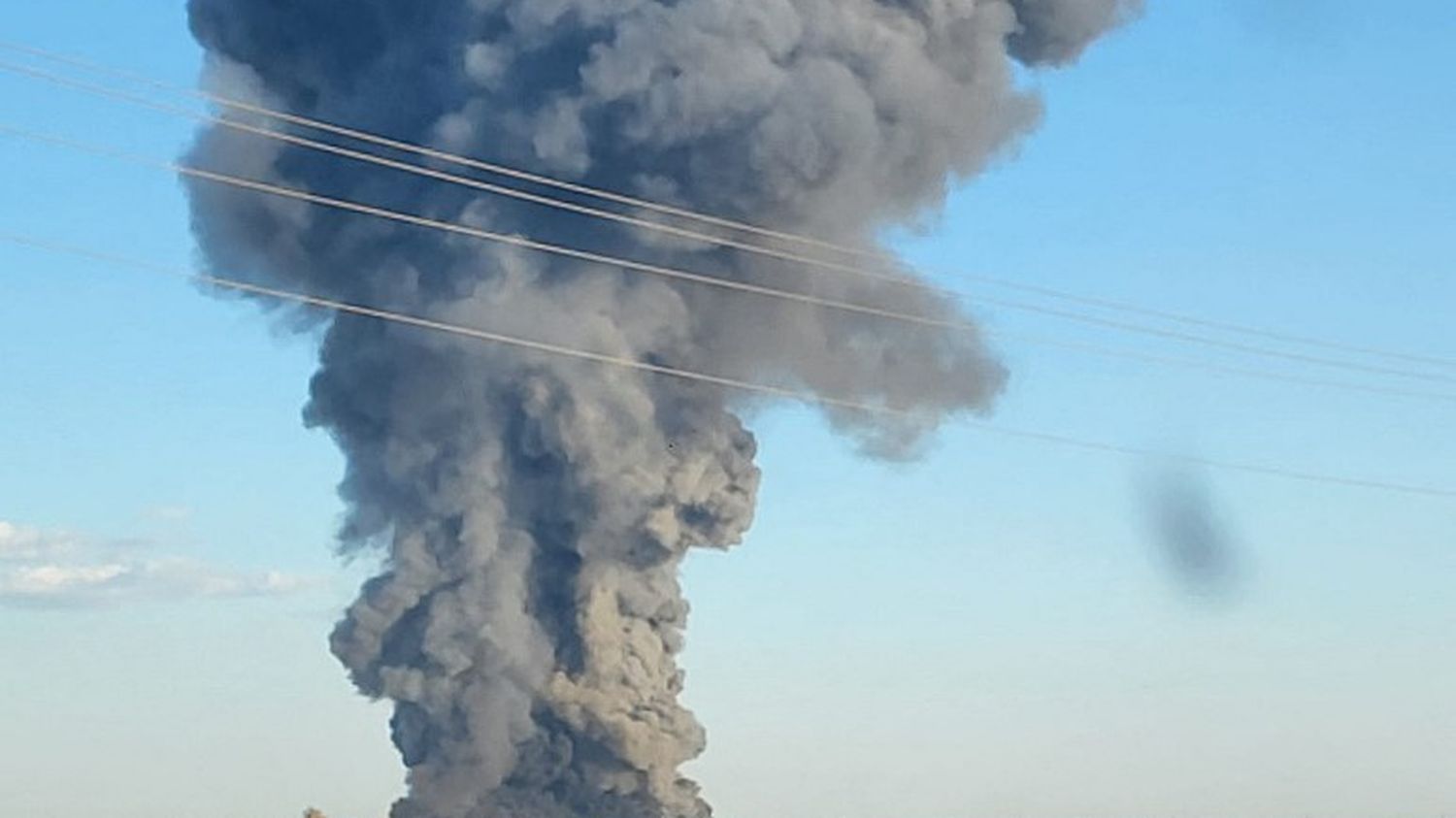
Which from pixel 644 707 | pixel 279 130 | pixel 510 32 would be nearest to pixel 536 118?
pixel 510 32

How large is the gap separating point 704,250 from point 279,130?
31.2 ft

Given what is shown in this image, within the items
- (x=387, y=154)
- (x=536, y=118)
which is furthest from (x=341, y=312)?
(x=536, y=118)

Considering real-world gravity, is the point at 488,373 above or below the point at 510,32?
below

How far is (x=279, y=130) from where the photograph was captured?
172ft

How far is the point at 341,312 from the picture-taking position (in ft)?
184

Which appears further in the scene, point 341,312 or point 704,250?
point 341,312

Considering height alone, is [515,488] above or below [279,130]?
below

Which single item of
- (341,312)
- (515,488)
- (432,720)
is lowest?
(432,720)

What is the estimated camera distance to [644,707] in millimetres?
53562

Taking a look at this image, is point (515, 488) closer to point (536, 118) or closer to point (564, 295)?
point (564, 295)

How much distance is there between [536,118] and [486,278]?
349 centimetres

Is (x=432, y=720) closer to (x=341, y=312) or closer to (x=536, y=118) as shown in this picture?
(x=341, y=312)

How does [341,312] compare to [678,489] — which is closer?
[678,489]

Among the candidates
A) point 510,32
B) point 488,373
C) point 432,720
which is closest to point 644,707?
point 432,720
